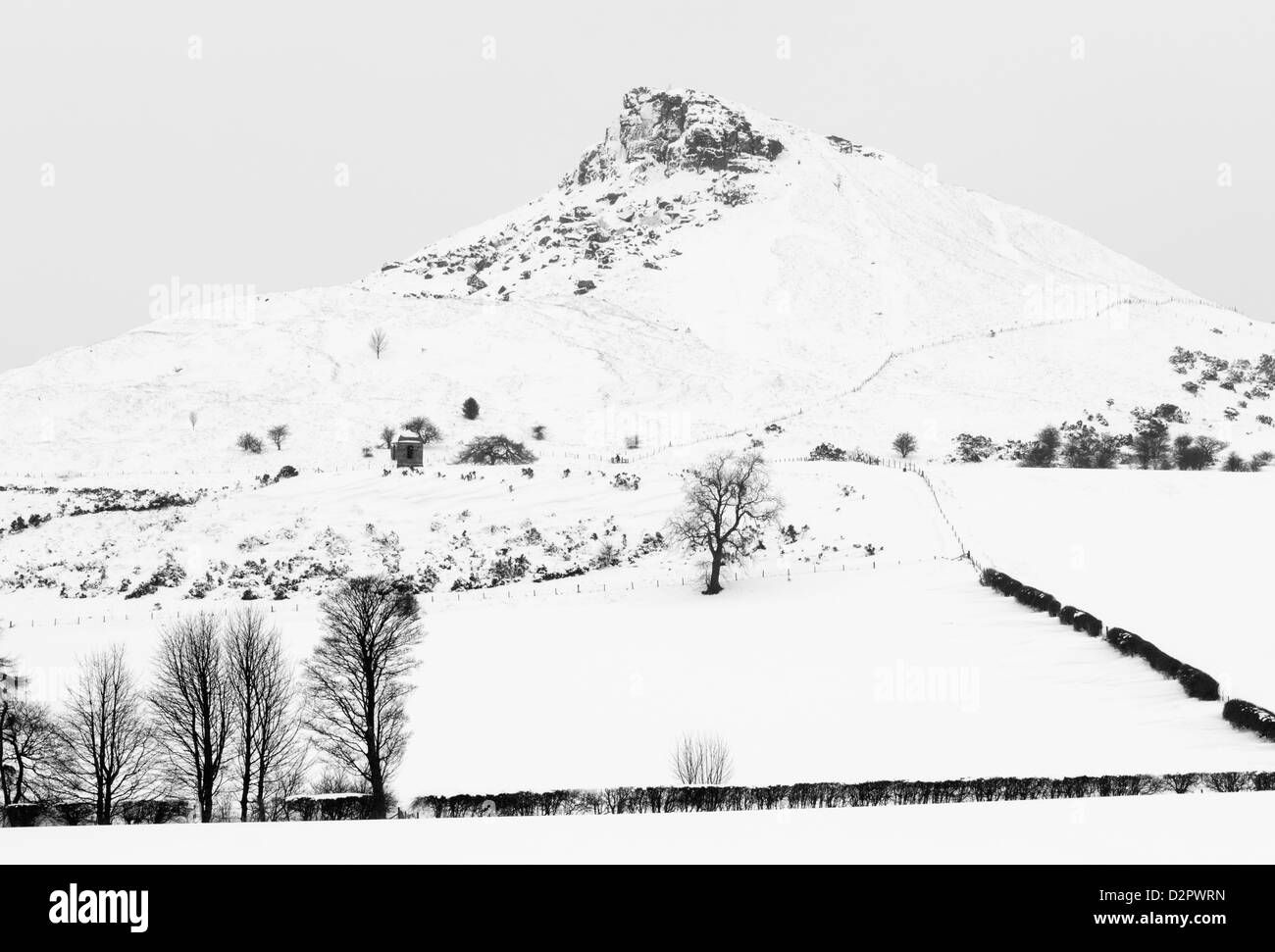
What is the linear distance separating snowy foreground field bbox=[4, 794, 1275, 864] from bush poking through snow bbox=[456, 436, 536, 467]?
196 ft

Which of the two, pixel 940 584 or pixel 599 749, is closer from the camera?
pixel 599 749

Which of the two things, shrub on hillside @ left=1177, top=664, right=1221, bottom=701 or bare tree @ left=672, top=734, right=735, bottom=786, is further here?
shrub on hillside @ left=1177, top=664, right=1221, bottom=701

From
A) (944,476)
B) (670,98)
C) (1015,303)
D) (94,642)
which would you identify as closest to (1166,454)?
(944,476)

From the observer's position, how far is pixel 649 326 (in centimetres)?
11125

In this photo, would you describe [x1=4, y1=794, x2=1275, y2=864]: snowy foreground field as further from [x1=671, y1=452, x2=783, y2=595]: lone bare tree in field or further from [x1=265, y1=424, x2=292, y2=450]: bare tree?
[x1=265, y1=424, x2=292, y2=450]: bare tree

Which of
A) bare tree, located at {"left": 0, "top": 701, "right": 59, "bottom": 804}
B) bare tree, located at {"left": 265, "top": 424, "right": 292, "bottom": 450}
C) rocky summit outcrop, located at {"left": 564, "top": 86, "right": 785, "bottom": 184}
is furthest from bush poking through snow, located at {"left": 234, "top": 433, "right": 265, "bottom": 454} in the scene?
rocky summit outcrop, located at {"left": 564, "top": 86, "right": 785, "bottom": 184}

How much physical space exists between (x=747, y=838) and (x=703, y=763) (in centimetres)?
1377

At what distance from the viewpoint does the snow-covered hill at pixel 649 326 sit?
3206 inches

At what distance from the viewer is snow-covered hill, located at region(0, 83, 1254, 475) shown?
267ft

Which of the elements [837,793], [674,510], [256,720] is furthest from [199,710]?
[674,510]

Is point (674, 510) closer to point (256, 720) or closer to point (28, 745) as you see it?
point (256, 720)

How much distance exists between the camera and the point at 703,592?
41.2 meters
